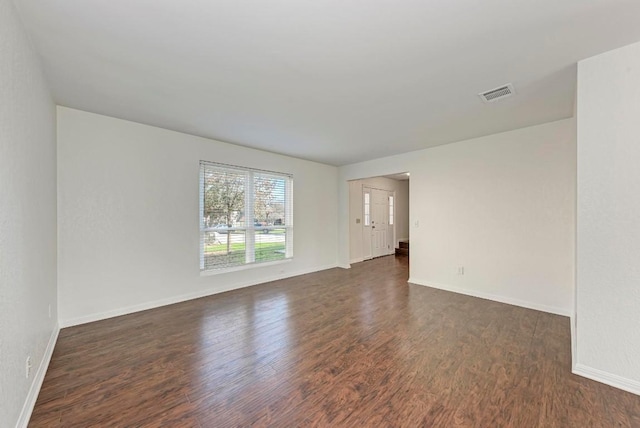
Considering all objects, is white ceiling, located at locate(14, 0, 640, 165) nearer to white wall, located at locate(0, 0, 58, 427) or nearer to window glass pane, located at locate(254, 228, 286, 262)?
white wall, located at locate(0, 0, 58, 427)

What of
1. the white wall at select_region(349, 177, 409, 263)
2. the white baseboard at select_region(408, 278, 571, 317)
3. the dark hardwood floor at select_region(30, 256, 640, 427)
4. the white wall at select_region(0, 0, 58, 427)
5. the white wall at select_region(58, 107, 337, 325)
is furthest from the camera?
the white wall at select_region(349, 177, 409, 263)

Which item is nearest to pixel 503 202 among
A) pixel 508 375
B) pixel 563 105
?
pixel 563 105

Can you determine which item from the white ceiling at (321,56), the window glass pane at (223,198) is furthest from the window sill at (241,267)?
the white ceiling at (321,56)

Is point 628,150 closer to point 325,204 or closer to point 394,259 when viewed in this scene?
point 325,204

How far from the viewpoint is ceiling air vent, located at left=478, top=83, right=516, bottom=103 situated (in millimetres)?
2541

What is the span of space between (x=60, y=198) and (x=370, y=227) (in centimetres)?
650

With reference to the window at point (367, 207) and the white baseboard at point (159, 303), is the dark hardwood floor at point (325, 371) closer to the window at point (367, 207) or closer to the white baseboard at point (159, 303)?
the white baseboard at point (159, 303)

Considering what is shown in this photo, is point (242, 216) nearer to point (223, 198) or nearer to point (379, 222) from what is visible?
point (223, 198)

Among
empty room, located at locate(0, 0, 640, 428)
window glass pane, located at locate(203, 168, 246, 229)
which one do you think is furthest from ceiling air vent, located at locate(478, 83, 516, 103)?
window glass pane, located at locate(203, 168, 246, 229)

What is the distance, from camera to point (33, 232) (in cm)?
198

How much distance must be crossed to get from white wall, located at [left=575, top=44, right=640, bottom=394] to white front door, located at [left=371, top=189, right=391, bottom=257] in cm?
569

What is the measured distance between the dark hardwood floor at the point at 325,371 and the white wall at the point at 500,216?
1.62 ft

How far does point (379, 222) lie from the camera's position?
805 centimetres

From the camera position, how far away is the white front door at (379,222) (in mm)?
7805
